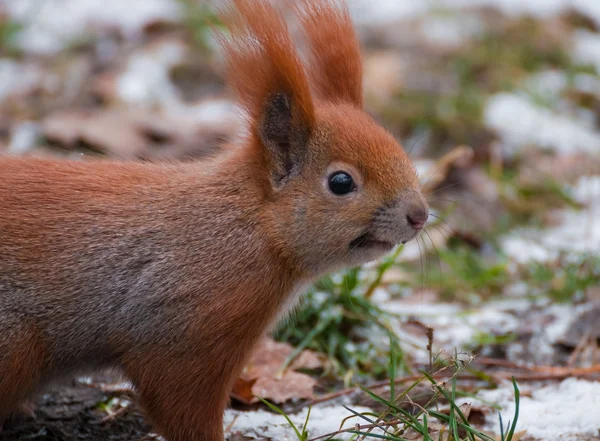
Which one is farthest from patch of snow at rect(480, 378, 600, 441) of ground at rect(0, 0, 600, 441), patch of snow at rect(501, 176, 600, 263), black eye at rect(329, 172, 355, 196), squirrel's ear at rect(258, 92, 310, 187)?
patch of snow at rect(501, 176, 600, 263)

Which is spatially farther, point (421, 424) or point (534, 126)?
point (534, 126)

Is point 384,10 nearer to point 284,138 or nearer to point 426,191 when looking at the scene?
point 426,191

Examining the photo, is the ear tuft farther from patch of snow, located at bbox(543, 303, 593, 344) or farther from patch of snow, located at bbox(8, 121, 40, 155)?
patch of snow, located at bbox(8, 121, 40, 155)

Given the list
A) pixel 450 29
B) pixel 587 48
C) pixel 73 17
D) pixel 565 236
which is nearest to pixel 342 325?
pixel 565 236

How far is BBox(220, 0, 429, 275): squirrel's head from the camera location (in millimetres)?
3018

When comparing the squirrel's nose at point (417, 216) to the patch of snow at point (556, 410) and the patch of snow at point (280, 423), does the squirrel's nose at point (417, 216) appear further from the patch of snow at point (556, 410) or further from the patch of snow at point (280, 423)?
the patch of snow at point (556, 410)

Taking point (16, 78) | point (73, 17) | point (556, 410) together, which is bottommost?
point (556, 410)

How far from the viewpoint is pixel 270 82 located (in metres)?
3.06

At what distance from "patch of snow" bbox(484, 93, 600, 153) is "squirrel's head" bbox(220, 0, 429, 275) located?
389 cm

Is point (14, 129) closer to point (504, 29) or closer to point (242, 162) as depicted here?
point (242, 162)

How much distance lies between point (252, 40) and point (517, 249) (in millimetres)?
2937

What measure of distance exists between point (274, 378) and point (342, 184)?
3.46 ft

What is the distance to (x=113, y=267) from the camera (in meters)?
2.96

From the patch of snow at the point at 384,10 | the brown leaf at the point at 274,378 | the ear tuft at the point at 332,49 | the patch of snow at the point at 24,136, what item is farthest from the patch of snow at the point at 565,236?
the patch of snow at the point at 384,10
